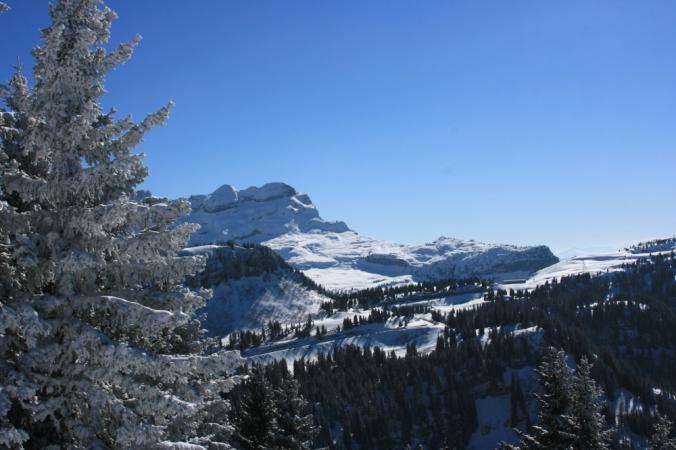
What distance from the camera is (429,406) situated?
16125 cm

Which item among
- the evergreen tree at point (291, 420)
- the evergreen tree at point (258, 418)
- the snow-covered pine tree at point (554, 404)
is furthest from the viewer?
the evergreen tree at point (291, 420)

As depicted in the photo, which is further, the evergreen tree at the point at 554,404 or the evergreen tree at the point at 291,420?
the evergreen tree at the point at 291,420

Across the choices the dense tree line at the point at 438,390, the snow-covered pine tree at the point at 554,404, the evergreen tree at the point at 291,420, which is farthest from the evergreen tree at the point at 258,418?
the dense tree line at the point at 438,390

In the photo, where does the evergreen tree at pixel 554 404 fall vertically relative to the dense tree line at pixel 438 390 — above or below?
above

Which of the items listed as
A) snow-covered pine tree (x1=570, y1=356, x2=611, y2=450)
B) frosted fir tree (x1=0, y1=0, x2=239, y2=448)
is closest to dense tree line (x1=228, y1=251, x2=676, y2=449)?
snow-covered pine tree (x1=570, y1=356, x2=611, y2=450)

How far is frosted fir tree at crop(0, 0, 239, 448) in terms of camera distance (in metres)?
11.6

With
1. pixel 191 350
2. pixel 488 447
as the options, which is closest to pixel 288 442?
pixel 191 350

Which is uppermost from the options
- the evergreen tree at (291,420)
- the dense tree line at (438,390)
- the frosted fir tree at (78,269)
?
the frosted fir tree at (78,269)

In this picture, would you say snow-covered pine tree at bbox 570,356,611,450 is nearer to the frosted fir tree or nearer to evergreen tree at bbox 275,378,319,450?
evergreen tree at bbox 275,378,319,450

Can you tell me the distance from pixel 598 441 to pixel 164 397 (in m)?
23.4

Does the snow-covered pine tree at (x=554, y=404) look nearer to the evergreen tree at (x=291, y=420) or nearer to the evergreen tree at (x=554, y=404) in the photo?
the evergreen tree at (x=554, y=404)

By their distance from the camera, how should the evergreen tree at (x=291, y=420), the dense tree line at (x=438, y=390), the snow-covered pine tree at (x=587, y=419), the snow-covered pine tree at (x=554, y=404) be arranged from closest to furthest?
the snow-covered pine tree at (x=587, y=419) → the snow-covered pine tree at (x=554, y=404) → the evergreen tree at (x=291, y=420) → the dense tree line at (x=438, y=390)

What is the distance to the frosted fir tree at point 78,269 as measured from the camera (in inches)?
459

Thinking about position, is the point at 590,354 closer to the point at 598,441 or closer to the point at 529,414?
the point at 529,414
